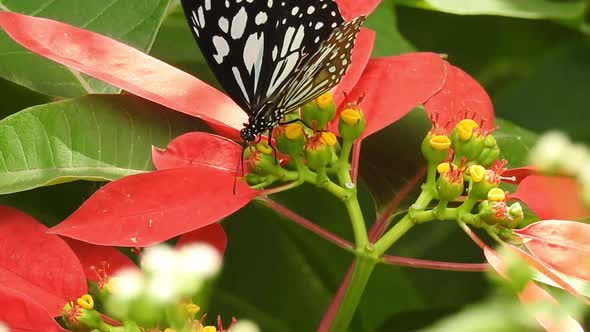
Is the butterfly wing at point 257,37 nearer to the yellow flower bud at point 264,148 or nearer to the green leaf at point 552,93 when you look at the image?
the yellow flower bud at point 264,148

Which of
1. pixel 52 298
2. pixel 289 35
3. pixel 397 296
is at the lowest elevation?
pixel 397 296

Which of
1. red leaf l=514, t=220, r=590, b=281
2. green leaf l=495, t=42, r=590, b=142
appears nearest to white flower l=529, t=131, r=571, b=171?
red leaf l=514, t=220, r=590, b=281

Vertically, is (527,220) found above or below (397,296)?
above

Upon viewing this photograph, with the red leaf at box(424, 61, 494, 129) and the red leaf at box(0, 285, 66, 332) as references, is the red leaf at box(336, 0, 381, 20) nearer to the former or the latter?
the red leaf at box(424, 61, 494, 129)

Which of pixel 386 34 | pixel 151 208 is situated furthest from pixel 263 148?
pixel 386 34

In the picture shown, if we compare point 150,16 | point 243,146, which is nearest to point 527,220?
point 243,146

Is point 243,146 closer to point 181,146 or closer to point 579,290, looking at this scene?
point 181,146

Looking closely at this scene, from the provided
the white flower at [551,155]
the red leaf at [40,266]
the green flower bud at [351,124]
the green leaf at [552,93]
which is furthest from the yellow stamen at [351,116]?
the green leaf at [552,93]

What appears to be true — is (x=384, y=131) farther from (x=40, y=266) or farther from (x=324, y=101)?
(x=40, y=266)
